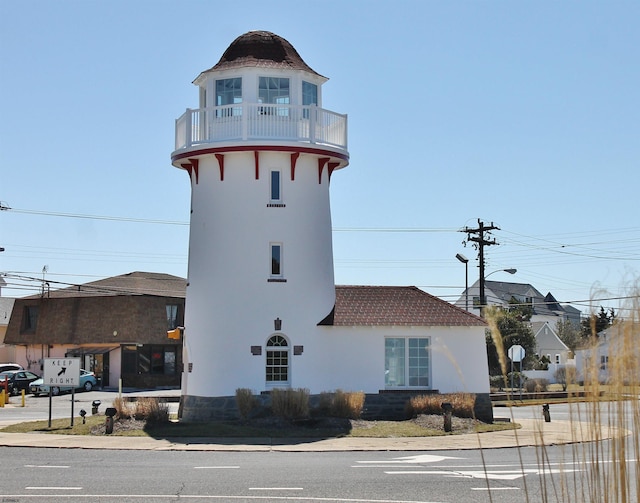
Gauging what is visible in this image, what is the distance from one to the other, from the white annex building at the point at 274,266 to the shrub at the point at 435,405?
116 centimetres

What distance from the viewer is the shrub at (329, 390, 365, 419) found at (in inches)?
1188

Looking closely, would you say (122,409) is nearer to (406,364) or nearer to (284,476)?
(406,364)

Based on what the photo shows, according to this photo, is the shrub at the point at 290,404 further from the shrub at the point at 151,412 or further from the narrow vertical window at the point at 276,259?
the narrow vertical window at the point at 276,259

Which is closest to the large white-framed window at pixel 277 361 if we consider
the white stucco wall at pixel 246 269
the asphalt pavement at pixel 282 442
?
the white stucco wall at pixel 246 269

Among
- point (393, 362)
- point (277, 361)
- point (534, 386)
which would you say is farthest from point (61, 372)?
point (534, 386)

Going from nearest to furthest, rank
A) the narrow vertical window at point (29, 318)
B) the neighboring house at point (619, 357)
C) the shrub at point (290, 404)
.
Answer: the neighboring house at point (619, 357)
the shrub at point (290, 404)
the narrow vertical window at point (29, 318)

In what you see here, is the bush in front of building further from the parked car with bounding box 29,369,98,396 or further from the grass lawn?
the parked car with bounding box 29,369,98,396

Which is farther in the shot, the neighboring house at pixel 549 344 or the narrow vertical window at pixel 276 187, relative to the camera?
the neighboring house at pixel 549 344

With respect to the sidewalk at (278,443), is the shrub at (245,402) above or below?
above

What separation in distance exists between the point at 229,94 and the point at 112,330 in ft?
102

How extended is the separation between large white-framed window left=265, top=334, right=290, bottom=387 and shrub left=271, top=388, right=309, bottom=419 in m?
1.85

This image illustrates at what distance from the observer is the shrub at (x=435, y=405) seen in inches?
1223

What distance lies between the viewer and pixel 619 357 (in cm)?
674

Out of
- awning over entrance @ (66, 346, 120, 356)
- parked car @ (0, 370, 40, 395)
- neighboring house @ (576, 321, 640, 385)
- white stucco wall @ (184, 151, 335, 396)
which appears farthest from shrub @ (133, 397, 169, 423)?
awning over entrance @ (66, 346, 120, 356)
